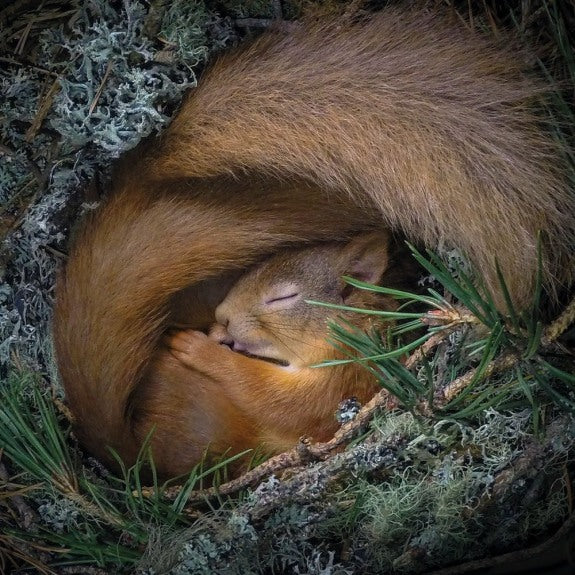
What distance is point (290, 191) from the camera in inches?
66.1

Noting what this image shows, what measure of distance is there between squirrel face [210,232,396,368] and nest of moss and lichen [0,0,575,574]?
345mm

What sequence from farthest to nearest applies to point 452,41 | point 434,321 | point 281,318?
point 281,318 < point 452,41 < point 434,321

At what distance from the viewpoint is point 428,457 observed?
1540mm

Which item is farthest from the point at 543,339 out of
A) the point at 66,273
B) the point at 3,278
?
the point at 3,278

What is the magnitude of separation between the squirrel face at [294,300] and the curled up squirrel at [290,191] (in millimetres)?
56

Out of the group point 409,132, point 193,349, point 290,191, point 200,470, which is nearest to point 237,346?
point 193,349

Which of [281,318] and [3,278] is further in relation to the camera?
[281,318]

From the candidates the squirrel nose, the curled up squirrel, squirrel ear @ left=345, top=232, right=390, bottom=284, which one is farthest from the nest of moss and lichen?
the squirrel nose

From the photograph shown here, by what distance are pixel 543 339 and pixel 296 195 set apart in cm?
66

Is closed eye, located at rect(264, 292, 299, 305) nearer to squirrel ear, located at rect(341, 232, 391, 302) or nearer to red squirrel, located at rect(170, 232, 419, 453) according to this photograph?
red squirrel, located at rect(170, 232, 419, 453)

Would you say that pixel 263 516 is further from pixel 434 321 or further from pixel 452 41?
pixel 452 41

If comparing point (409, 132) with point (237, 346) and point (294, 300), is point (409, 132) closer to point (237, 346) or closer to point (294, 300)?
point (294, 300)

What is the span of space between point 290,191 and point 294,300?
35 centimetres

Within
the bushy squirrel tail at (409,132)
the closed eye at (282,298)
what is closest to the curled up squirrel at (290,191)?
the bushy squirrel tail at (409,132)
